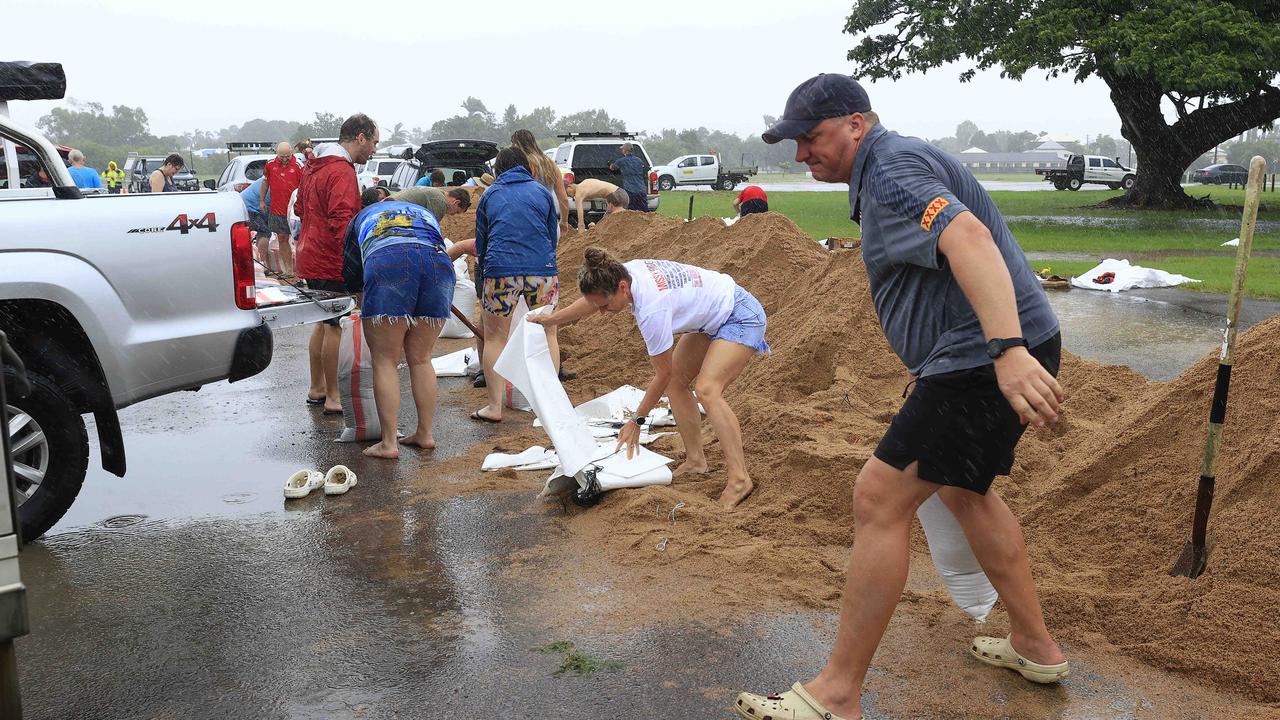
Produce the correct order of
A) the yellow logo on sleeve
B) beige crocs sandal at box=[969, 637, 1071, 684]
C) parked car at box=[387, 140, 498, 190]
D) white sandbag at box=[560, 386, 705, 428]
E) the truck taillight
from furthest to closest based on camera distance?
parked car at box=[387, 140, 498, 190], white sandbag at box=[560, 386, 705, 428], the truck taillight, beige crocs sandal at box=[969, 637, 1071, 684], the yellow logo on sleeve

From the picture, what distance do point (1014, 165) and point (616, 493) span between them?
126 m

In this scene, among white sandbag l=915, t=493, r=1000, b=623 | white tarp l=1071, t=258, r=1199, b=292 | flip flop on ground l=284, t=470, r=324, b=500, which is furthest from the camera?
white tarp l=1071, t=258, r=1199, b=292

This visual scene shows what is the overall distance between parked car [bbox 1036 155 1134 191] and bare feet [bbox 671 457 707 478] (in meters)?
47.9

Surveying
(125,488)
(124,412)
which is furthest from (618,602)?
(124,412)

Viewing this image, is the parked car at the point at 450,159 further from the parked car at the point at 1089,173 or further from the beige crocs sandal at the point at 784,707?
the parked car at the point at 1089,173

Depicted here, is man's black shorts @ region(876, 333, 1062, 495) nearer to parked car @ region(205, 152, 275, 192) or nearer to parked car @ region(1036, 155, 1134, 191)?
parked car @ region(205, 152, 275, 192)

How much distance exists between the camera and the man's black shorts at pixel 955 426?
10.4 feet

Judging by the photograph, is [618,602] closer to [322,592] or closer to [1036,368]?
[322,592]

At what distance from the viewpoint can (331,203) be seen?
7.76 m

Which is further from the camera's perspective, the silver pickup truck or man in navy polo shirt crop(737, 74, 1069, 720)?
the silver pickup truck

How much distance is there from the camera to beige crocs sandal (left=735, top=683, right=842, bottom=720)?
10.7 feet

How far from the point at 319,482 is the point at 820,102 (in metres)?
4.08

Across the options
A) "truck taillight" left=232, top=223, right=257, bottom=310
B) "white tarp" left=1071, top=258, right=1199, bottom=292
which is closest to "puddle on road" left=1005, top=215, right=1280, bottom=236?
"white tarp" left=1071, top=258, right=1199, bottom=292

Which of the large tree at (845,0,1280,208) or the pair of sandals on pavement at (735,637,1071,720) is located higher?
the large tree at (845,0,1280,208)
